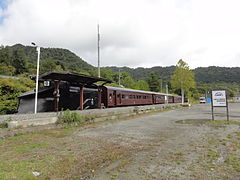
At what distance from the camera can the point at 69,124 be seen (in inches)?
328

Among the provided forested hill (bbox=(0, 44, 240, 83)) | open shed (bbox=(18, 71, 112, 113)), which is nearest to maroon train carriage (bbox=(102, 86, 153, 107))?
open shed (bbox=(18, 71, 112, 113))

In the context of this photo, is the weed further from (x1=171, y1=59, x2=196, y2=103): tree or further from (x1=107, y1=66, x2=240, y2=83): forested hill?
(x1=107, y1=66, x2=240, y2=83): forested hill

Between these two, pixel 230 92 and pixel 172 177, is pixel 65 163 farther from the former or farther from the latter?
pixel 230 92

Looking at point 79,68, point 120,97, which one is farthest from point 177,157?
point 79,68

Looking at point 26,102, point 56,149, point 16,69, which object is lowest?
point 56,149

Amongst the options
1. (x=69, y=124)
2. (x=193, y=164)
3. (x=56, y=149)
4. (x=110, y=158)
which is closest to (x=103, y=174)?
(x=110, y=158)

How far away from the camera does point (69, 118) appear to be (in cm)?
847

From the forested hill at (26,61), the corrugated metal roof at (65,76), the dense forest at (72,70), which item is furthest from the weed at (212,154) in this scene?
the forested hill at (26,61)

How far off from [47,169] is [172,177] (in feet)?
7.68

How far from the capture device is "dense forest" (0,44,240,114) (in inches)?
486

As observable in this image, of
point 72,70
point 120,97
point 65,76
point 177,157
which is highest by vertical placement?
point 72,70

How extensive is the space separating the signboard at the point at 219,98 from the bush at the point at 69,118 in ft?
29.9

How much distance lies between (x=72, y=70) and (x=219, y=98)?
48.8 meters

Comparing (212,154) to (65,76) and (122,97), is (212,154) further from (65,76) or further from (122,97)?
(122,97)
